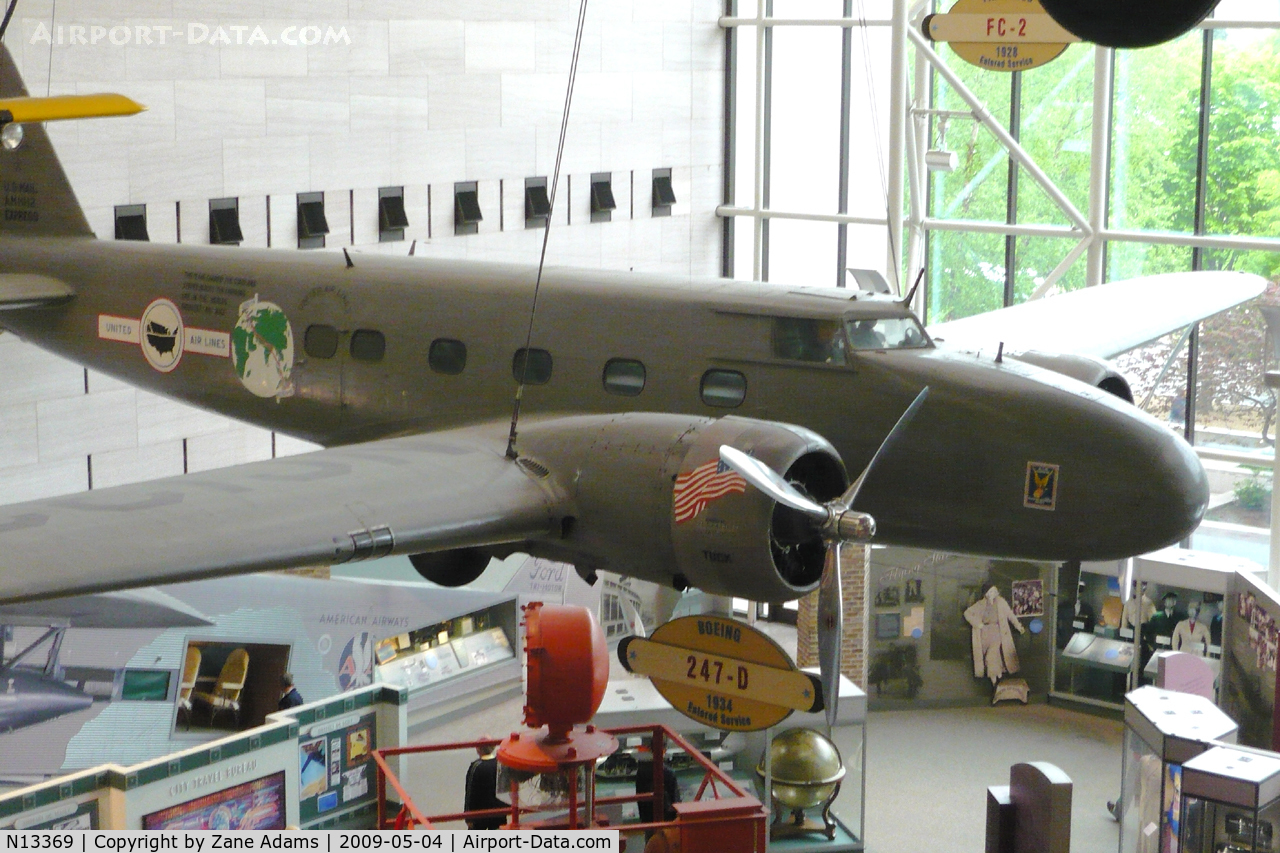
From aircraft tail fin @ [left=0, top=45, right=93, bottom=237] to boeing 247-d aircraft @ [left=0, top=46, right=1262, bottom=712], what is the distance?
185 centimetres

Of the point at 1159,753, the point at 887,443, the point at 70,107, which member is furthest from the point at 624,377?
the point at 1159,753

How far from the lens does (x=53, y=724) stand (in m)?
12.8

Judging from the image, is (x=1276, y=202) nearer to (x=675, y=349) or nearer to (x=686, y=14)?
(x=686, y=14)

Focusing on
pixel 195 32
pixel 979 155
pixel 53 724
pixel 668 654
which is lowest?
pixel 53 724

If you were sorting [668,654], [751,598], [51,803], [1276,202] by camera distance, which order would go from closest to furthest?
[668,654]
[751,598]
[51,803]
[1276,202]

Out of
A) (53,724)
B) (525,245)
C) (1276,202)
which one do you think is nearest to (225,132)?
(525,245)

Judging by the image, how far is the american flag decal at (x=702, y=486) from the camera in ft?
24.8

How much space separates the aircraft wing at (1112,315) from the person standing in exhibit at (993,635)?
3885mm

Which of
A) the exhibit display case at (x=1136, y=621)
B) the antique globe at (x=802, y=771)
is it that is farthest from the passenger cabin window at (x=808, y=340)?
the exhibit display case at (x=1136, y=621)

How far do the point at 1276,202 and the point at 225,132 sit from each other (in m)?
14.0

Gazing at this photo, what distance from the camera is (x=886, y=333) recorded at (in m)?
9.41

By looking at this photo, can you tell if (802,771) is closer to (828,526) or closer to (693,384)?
(693,384)

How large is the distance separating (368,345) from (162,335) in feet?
8.11

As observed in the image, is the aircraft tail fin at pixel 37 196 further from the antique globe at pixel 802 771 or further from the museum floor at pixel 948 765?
the antique globe at pixel 802 771
